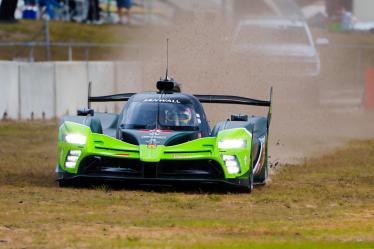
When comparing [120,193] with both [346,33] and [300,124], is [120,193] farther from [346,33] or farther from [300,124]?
[346,33]

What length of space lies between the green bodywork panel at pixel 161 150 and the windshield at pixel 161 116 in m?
0.70

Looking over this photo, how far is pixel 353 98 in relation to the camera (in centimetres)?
3734

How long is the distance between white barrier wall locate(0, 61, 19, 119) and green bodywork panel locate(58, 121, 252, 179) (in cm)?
1074

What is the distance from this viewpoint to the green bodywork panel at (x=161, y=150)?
13.0 m

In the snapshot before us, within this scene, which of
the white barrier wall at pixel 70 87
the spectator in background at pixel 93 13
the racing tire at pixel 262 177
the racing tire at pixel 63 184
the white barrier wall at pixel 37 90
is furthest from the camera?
the spectator in background at pixel 93 13

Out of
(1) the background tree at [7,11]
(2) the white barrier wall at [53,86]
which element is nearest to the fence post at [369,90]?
(2) the white barrier wall at [53,86]

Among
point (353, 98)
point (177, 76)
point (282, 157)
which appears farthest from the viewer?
point (353, 98)

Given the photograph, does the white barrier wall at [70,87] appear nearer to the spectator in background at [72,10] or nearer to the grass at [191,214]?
the grass at [191,214]

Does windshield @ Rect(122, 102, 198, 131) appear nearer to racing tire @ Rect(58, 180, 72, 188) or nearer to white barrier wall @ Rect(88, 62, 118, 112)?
racing tire @ Rect(58, 180, 72, 188)

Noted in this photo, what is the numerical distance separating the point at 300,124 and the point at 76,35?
631 inches

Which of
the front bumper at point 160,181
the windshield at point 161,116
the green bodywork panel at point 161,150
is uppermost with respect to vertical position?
the windshield at point 161,116

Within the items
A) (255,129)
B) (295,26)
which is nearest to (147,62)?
(295,26)

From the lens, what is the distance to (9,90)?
2419cm

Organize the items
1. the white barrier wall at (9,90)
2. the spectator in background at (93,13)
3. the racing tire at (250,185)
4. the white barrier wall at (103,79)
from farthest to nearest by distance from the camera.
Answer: the spectator in background at (93,13)
the white barrier wall at (103,79)
the white barrier wall at (9,90)
the racing tire at (250,185)
